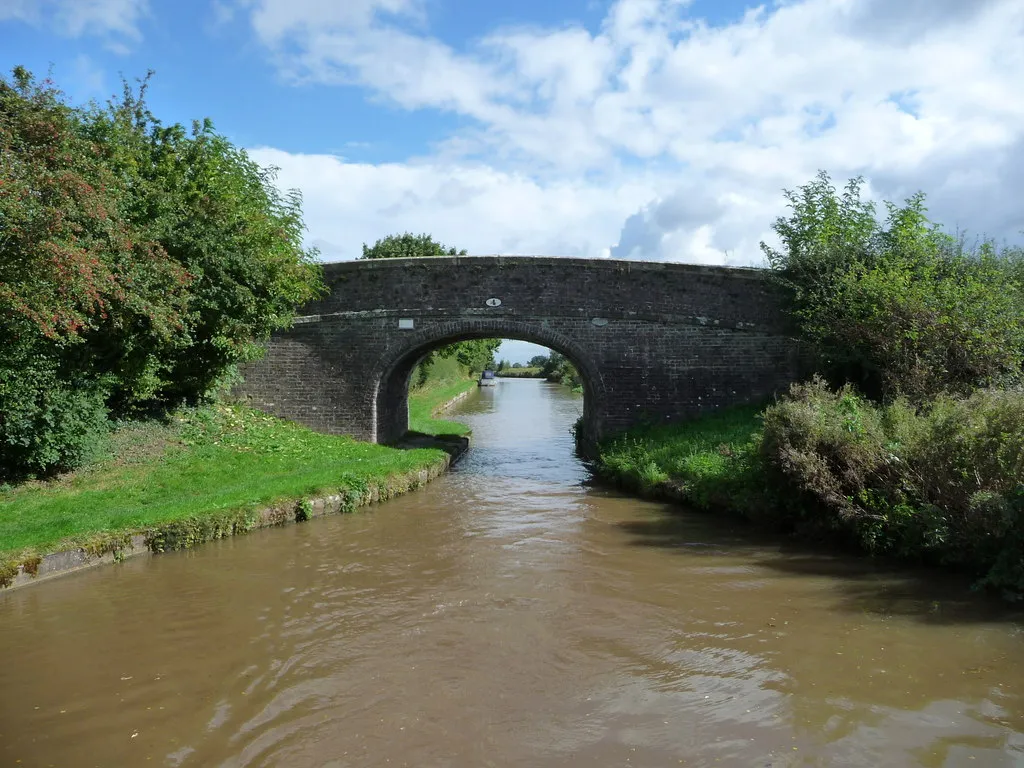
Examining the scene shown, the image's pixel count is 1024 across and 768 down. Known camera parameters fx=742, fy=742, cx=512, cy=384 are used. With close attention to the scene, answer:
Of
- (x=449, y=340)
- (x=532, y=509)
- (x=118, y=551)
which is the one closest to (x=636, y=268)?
(x=449, y=340)

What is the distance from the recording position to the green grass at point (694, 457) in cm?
1106

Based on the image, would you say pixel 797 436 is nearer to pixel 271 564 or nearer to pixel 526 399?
pixel 271 564

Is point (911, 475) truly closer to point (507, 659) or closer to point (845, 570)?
point (845, 570)

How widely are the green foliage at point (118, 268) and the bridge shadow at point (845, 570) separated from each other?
7673mm

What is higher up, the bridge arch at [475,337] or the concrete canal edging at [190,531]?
the bridge arch at [475,337]

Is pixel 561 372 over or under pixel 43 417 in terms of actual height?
over

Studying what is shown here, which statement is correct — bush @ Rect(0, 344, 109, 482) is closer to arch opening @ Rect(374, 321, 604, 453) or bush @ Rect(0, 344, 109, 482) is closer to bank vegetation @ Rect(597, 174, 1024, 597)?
arch opening @ Rect(374, 321, 604, 453)

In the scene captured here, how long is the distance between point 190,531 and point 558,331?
28.3 feet

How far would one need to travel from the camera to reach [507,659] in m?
6.00

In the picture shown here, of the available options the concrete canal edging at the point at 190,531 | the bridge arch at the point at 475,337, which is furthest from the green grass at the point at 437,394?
the concrete canal edging at the point at 190,531

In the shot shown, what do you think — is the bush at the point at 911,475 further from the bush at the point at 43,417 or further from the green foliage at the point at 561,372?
the green foliage at the point at 561,372

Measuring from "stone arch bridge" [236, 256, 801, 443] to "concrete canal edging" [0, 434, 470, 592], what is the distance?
3827 millimetres

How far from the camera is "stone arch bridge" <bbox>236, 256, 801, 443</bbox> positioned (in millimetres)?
15258

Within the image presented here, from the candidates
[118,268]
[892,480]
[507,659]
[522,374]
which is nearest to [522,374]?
[522,374]
